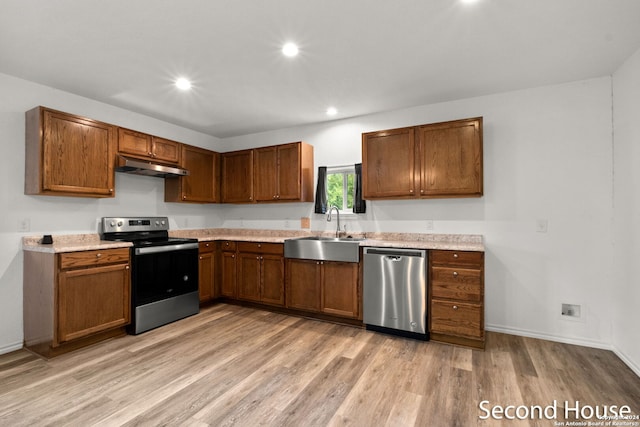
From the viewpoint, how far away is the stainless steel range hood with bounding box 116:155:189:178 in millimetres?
3350

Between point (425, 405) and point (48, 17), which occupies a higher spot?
point (48, 17)

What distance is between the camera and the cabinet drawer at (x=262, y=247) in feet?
12.5

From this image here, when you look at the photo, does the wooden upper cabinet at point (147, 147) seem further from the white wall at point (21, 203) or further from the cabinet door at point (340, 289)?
the cabinet door at point (340, 289)

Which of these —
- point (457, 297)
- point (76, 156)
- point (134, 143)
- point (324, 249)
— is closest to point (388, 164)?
point (324, 249)

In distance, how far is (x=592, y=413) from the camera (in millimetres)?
1911

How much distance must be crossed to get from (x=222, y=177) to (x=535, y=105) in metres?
4.07

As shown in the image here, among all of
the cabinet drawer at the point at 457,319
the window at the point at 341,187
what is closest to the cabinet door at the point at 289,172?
the window at the point at 341,187

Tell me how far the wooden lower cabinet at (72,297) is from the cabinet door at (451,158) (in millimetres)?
3262

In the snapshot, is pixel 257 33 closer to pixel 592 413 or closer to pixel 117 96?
pixel 117 96

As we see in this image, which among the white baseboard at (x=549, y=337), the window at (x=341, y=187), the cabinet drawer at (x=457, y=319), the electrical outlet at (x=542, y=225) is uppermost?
the window at (x=341, y=187)

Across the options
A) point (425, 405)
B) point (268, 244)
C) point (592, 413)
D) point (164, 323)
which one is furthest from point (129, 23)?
point (592, 413)

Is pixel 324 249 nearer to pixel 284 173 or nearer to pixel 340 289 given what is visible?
pixel 340 289

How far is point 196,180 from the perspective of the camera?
436 centimetres

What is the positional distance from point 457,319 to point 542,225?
4.29 ft
